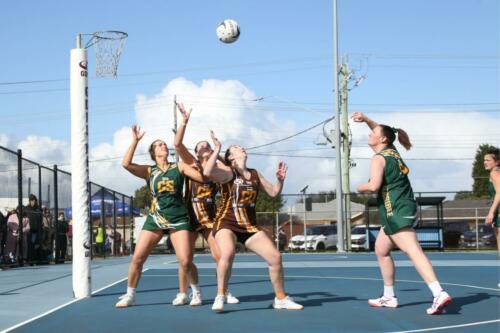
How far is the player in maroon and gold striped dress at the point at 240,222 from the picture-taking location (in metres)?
8.01

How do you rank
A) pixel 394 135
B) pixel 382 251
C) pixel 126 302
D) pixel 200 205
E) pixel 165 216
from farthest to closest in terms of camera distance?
pixel 200 205 → pixel 126 302 → pixel 165 216 → pixel 394 135 → pixel 382 251

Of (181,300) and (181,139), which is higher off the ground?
(181,139)

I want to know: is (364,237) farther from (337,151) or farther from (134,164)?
(134,164)

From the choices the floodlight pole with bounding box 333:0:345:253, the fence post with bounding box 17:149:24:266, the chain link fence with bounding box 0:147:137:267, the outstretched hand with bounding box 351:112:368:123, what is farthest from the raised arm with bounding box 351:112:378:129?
the floodlight pole with bounding box 333:0:345:253

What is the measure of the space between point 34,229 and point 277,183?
524 inches

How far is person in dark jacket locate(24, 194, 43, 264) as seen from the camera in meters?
19.6

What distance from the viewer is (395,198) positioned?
313 inches

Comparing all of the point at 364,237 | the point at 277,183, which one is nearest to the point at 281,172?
the point at 277,183

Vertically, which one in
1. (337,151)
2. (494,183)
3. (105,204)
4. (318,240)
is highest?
(337,151)

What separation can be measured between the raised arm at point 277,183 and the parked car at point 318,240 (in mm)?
28024

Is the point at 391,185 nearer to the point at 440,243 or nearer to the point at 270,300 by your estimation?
the point at 270,300

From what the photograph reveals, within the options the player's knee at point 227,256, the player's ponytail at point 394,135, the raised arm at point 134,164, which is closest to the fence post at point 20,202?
the raised arm at point 134,164

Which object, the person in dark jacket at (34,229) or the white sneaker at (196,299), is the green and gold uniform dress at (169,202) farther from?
the person in dark jacket at (34,229)

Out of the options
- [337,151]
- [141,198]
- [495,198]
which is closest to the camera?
[495,198]
